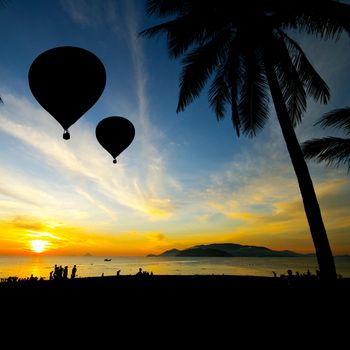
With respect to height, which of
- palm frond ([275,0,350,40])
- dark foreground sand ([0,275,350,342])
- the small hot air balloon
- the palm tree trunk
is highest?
palm frond ([275,0,350,40])

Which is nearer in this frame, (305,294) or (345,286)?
(305,294)

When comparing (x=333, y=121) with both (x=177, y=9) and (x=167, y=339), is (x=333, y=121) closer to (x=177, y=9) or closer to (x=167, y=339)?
(x=177, y=9)

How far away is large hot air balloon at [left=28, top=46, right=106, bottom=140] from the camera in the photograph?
5930 mm

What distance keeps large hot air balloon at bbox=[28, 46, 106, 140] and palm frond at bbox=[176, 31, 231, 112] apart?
3.78 m

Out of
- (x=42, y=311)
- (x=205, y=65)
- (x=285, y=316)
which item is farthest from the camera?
(x=205, y=65)

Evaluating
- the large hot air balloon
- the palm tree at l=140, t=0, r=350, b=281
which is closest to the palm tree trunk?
the palm tree at l=140, t=0, r=350, b=281

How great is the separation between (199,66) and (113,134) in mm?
3829

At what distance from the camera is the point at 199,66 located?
358 inches

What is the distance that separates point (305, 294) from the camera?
6.21 meters

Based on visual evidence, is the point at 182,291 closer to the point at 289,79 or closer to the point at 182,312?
the point at 182,312

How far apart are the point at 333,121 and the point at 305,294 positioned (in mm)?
6858

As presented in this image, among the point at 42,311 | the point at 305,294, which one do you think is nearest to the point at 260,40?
the point at 305,294

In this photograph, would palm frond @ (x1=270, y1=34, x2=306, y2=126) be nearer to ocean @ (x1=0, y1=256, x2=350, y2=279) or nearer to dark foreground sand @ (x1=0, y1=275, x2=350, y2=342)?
dark foreground sand @ (x1=0, y1=275, x2=350, y2=342)

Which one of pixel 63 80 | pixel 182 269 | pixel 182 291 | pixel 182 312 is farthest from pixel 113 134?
pixel 182 269
